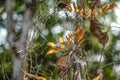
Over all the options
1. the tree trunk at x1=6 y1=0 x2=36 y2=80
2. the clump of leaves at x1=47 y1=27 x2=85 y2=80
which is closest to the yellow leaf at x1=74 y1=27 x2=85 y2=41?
the clump of leaves at x1=47 y1=27 x2=85 y2=80

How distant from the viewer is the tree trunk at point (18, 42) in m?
1.22

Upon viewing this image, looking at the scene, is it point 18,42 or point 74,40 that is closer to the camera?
point 74,40

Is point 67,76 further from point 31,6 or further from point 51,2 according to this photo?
point 51,2

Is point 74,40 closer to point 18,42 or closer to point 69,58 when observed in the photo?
point 69,58

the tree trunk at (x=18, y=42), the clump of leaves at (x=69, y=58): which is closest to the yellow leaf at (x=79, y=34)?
the clump of leaves at (x=69, y=58)

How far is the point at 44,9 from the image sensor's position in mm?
1357

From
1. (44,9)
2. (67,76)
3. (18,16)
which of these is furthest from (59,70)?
(18,16)

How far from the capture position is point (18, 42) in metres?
1.26

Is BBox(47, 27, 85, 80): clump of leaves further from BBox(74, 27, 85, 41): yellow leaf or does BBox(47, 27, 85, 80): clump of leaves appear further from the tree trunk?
the tree trunk

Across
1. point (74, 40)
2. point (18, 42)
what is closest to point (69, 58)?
point (74, 40)

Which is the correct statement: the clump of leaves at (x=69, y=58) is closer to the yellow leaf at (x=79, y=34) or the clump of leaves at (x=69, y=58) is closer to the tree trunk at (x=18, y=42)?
the yellow leaf at (x=79, y=34)

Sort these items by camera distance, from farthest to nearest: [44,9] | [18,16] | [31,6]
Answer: [18,16]
[44,9]
[31,6]

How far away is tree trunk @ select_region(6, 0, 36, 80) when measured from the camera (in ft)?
3.99

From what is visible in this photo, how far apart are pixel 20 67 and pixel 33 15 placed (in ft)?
0.64
